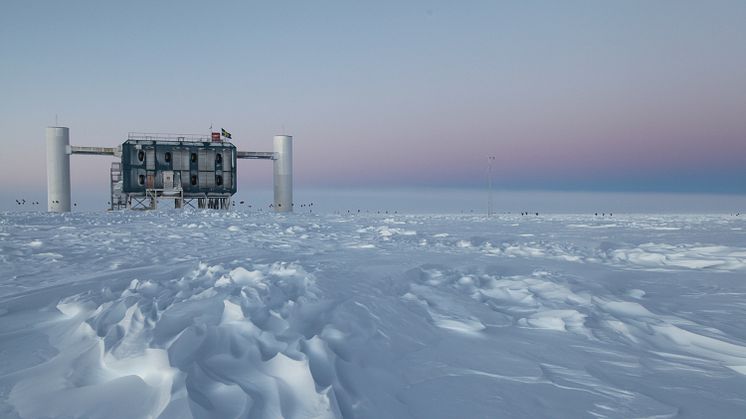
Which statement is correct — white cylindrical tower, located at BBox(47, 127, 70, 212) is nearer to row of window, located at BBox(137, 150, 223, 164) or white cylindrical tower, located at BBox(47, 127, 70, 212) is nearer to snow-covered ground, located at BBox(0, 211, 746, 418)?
row of window, located at BBox(137, 150, 223, 164)

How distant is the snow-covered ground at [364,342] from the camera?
81.7 inches

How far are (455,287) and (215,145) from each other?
107 ft

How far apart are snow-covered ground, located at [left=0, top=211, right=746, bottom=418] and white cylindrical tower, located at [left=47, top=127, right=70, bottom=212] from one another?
104 feet

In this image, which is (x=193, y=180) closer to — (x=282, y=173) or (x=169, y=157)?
(x=169, y=157)

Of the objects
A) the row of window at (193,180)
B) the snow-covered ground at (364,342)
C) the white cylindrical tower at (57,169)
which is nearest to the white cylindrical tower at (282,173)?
the row of window at (193,180)

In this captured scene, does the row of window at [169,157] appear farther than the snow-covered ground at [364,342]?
Yes

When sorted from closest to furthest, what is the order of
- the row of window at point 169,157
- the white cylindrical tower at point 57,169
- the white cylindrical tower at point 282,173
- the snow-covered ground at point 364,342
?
the snow-covered ground at point 364,342, the white cylindrical tower at point 57,169, the row of window at point 169,157, the white cylindrical tower at point 282,173

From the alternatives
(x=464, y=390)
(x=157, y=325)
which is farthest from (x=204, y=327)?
(x=464, y=390)

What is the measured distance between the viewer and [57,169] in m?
31.4

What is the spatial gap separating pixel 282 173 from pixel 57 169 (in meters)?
16.5

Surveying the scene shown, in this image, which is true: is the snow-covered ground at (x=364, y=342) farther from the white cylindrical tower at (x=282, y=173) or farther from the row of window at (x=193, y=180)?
the white cylindrical tower at (x=282, y=173)

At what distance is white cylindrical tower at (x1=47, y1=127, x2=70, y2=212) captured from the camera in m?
31.2

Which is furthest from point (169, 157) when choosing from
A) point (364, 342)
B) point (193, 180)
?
point (364, 342)

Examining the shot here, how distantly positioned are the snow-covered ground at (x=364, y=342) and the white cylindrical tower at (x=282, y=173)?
1186 inches
